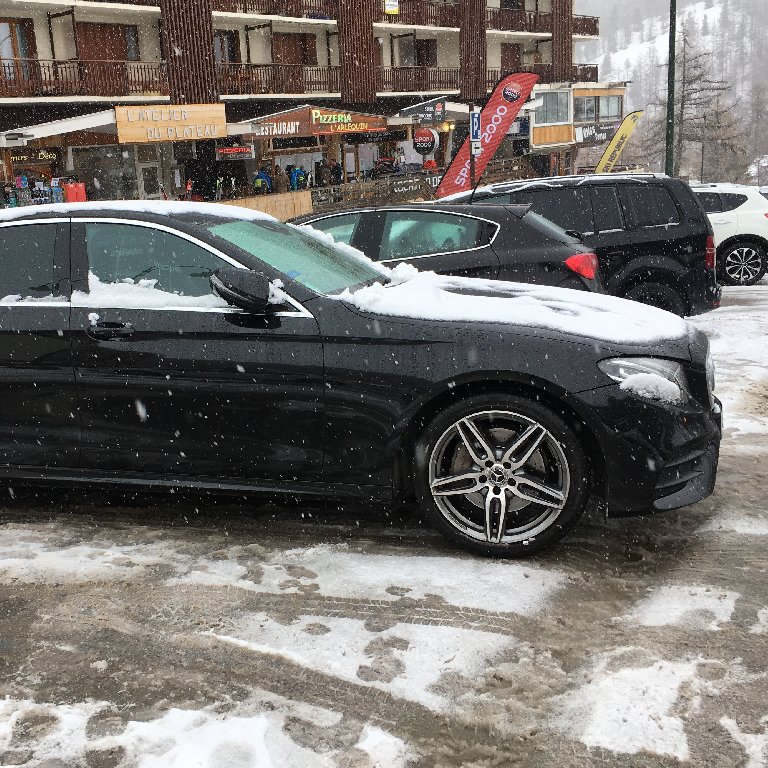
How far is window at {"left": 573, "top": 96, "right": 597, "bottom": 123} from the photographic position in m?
54.8

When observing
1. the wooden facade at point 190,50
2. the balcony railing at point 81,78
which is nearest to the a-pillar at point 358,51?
the wooden facade at point 190,50

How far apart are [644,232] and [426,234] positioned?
2.88m

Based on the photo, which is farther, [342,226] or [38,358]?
[342,226]

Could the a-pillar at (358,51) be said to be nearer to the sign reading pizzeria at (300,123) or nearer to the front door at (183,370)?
the sign reading pizzeria at (300,123)

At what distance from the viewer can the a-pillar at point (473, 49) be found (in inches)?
1748

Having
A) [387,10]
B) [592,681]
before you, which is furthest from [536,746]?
[387,10]

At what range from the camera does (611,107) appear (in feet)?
191

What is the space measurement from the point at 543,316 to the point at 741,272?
1090 centimetres

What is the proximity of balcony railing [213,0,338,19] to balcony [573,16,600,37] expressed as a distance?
21292 millimetres

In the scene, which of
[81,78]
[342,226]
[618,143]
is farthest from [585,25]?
[342,226]

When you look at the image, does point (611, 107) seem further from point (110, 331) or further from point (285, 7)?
point (110, 331)

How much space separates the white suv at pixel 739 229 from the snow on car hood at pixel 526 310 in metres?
9.82

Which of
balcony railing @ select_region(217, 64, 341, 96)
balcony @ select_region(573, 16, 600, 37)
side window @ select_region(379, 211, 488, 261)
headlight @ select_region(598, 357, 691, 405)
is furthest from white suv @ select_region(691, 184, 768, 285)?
balcony @ select_region(573, 16, 600, 37)

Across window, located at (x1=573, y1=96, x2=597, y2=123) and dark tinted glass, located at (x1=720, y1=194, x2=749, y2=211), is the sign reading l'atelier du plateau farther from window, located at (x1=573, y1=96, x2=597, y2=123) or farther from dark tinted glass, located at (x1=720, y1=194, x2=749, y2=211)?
window, located at (x1=573, y1=96, x2=597, y2=123)
